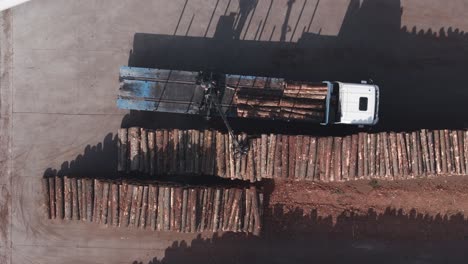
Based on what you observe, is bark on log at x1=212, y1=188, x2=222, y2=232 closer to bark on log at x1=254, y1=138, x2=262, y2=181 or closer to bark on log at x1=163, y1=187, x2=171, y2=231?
bark on log at x1=254, y1=138, x2=262, y2=181

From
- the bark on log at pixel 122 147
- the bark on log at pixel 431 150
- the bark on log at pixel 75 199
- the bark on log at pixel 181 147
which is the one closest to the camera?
the bark on log at pixel 431 150

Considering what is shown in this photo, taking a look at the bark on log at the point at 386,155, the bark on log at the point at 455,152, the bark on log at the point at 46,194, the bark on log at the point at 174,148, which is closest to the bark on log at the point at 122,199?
the bark on log at the point at 174,148

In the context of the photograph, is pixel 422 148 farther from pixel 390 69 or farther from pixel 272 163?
pixel 272 163

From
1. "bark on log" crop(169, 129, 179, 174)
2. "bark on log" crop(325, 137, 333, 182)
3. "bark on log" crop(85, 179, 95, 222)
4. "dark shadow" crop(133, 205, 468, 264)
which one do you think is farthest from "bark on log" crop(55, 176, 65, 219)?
"bark on log" crop(325, 137, 333, 182)

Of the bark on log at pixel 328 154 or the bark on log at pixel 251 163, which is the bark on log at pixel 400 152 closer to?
the bark on log at pixel 328 154

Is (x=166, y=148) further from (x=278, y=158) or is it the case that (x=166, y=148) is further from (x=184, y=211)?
(x=278, y=158)
